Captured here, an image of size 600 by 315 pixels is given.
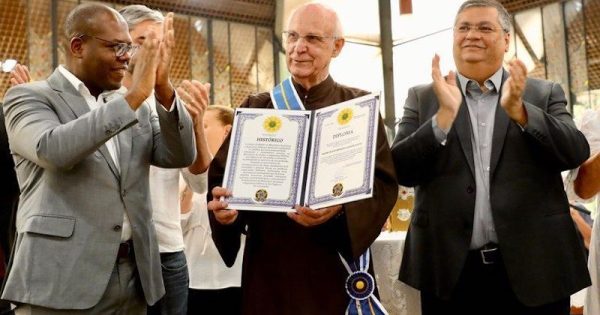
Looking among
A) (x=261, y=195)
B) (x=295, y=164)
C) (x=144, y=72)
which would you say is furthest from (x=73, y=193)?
(x=295, y=164)

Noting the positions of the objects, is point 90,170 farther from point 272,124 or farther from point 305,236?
point 305,236

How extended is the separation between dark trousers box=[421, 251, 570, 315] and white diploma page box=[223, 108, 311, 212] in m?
0.63

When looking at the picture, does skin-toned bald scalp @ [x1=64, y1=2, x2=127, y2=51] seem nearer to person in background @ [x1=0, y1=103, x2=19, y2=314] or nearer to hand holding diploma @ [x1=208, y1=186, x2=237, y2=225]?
hand holding diploma @ [x1=208, y1=186, x2=237, y2=225]

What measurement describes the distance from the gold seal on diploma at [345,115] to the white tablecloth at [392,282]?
791 mm

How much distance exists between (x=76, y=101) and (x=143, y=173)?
30 cm

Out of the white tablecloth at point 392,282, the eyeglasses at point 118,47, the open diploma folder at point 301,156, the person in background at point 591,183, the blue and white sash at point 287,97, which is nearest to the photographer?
the open diploma folder at point 301,156

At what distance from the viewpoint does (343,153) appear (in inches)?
86.9

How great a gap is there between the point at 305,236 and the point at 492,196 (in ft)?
2.03

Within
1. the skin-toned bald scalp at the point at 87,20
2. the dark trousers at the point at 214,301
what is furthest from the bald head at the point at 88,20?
the dark trousers at the point at 214,301

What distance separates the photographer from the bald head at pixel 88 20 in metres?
2.28

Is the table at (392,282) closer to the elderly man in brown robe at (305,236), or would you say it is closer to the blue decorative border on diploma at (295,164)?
the elderly man in brown robe at (305,236)

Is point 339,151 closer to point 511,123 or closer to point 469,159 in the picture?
point 469,159

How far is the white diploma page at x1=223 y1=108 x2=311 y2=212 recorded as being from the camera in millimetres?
2219

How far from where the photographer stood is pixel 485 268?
235cm
